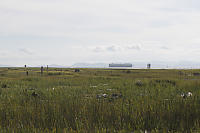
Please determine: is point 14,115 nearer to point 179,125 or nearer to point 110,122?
point 110,122

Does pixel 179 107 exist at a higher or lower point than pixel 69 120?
higher

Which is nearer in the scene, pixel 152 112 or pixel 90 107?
pixel 152 112

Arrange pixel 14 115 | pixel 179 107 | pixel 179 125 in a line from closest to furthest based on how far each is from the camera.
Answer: pixel 179 125, pixel 179 107, pixel 14 115

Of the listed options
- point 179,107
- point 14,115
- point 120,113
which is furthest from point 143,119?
point 14,115

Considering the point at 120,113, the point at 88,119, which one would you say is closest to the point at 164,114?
the point at 120,113

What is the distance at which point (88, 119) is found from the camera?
5.25 metres

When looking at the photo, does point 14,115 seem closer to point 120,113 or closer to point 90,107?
point 90,107

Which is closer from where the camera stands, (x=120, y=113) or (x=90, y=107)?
(x=120, y=113)

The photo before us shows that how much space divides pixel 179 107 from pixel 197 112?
1.72ft

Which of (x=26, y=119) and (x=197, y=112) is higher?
(x=197, y=112)

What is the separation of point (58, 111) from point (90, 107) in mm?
1114

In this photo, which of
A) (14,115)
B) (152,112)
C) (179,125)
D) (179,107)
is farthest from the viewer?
(14,115)

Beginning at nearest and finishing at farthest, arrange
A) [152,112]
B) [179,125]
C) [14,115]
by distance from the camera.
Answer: [179,125], [152,112], [14,115]

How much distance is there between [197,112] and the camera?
5434 mm
